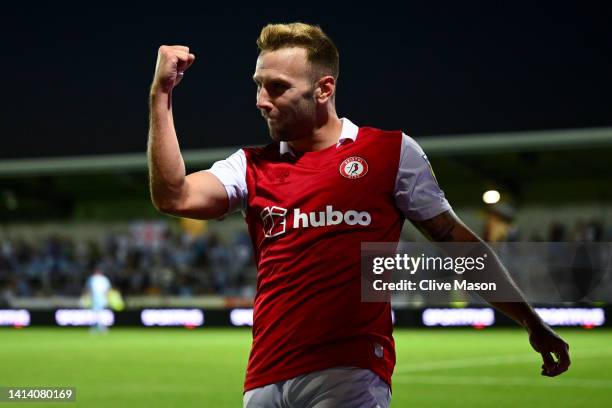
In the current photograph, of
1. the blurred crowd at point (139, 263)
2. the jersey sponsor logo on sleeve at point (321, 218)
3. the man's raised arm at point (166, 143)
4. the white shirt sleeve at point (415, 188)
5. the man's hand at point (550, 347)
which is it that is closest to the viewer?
the man's raised arm at point (166, 143)

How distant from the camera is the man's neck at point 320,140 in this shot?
3.36m

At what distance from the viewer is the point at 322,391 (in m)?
3.09

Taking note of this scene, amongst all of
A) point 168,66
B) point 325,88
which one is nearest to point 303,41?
point 325,88

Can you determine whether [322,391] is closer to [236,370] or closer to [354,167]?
[354,167]

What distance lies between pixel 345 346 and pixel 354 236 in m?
0.33

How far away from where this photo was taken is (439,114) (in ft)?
109

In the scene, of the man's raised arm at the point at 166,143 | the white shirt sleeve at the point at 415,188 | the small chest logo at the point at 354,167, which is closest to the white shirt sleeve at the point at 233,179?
the man's raised arm at the point at 166,143

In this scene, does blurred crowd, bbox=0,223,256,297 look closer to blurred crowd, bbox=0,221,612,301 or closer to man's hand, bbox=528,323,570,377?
blurred crowd, bbox=0,221,612,301

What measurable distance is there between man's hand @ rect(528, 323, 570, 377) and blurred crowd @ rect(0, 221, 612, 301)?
2661 cm

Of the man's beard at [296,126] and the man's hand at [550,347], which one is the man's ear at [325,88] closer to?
the man's beard at [296,126]

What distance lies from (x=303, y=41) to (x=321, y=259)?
0.66m

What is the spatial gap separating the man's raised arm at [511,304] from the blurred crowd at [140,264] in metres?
26.9

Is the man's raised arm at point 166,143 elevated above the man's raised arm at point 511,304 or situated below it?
above

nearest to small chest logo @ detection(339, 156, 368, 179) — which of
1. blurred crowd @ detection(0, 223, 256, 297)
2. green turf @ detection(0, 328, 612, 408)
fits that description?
green turf @ detection(0, 328, 612, 408)
